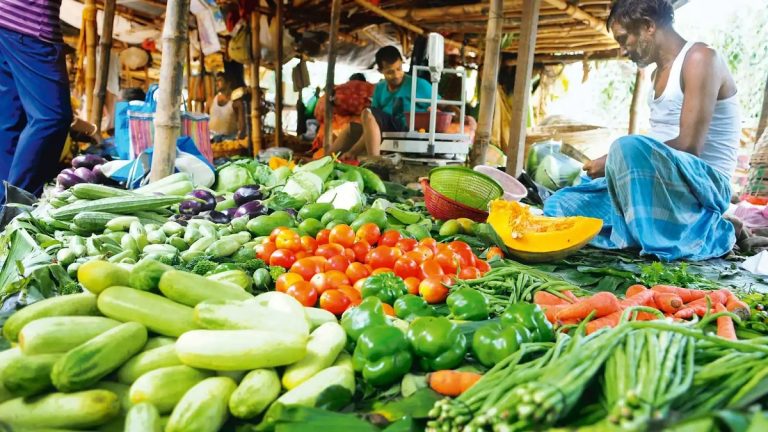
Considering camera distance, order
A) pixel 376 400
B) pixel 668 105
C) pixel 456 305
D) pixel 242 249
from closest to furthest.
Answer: pixel 376 400
pixel 456 305
pixel 242 249
pixel 668 105

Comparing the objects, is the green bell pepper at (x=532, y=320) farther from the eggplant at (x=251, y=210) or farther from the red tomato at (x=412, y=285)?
the eggplant at (x=251, y=210)

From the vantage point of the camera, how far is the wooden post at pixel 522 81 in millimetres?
5043

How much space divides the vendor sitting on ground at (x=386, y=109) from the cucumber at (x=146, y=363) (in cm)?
503

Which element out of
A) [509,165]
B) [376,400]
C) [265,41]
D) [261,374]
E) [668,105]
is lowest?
[376,400]

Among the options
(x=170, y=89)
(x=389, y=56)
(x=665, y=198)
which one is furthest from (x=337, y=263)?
(x=389, y=56)

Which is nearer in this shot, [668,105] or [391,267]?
[391,267]

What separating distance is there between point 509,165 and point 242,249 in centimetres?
337

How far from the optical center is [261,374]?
1.38m

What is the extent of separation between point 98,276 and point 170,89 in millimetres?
2632

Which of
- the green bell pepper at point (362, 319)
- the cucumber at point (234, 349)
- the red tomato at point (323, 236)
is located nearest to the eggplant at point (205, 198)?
the red tomato at point (323, 236)

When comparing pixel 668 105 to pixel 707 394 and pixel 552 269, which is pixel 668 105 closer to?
pixel 552 269

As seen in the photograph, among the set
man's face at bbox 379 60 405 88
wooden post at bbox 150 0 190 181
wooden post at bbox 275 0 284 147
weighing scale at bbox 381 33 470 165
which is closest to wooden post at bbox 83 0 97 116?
wooden post at bbox 275 0 284 147

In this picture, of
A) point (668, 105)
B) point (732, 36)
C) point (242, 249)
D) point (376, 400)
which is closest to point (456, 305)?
point (376, 400)

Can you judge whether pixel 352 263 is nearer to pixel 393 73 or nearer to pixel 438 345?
pixel 438 345
